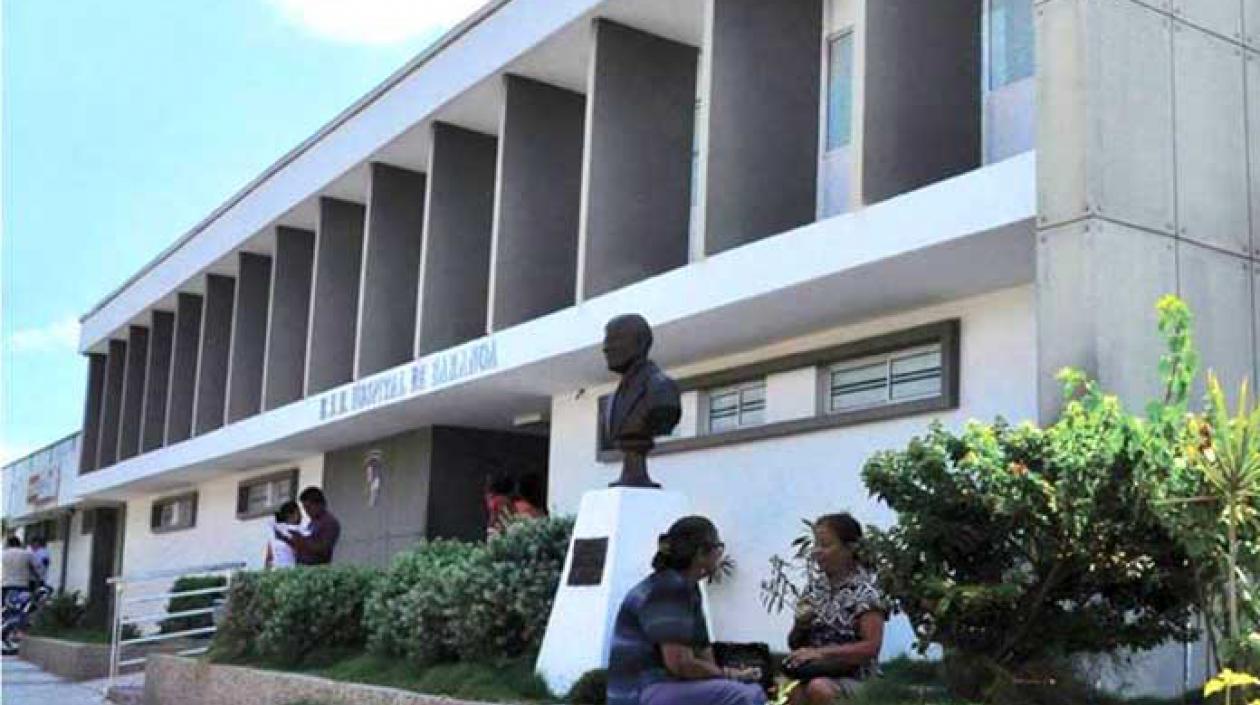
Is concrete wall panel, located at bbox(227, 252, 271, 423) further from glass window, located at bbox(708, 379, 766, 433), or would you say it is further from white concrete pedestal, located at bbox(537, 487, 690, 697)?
Result: white concrete pedestal, located at bbox(537, 487, 690, 697)

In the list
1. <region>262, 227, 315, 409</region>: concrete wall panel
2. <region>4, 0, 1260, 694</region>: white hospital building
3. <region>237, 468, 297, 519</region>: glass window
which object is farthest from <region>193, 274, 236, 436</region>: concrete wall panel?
<region>262, 227, 315, 409</region>: concrete wall panel

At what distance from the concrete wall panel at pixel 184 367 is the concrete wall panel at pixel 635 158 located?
12557 mm

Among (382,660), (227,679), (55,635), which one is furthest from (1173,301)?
(55,635)

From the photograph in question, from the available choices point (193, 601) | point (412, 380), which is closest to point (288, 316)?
point (193, 601)

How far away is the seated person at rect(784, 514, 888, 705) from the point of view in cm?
670

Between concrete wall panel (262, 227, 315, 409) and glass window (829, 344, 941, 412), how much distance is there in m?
10.4

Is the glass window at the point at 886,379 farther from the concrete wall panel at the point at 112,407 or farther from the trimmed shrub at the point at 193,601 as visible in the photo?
the concrete wall panel at the point at 112,407

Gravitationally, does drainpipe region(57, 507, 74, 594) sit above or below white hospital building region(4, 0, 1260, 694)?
below

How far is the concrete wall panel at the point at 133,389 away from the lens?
26516 mm

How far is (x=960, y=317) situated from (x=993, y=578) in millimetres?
3911

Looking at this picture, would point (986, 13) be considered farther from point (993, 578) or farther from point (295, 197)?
point (295, 197)

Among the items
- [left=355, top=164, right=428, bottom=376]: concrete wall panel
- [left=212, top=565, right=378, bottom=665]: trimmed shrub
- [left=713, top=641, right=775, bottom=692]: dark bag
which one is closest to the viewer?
[left=713, top=641, right=775, bottom=692]: dark bag

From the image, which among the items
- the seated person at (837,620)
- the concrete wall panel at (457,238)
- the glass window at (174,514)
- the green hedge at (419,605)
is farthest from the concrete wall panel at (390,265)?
the seated person at (837,620)

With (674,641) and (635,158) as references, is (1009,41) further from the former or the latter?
(674,641)
